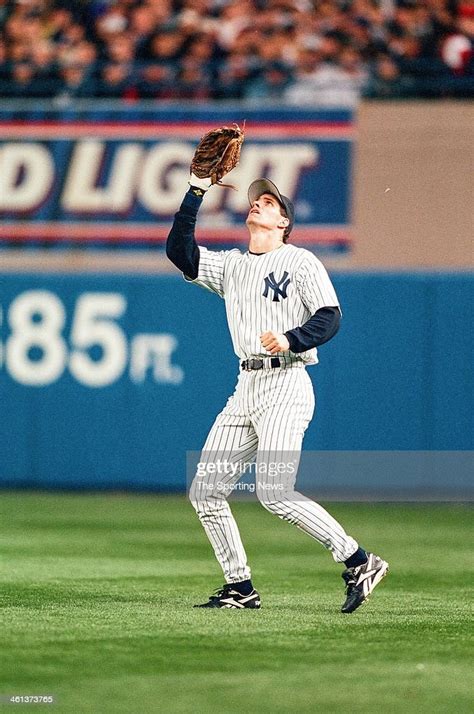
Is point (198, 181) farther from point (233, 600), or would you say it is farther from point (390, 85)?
point (390, 85)

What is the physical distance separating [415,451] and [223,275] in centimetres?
602

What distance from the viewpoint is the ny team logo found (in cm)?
708

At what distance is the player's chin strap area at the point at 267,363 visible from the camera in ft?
23.3

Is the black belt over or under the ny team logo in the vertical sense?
under

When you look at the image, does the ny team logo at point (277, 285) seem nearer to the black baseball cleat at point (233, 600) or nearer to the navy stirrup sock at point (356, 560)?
the navy stirrup sock at point (356, 560)

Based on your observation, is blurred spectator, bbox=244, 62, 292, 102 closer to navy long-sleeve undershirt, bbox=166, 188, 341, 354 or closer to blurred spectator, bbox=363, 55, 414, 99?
blurred spectator, bbox=363, 55, 414, 99

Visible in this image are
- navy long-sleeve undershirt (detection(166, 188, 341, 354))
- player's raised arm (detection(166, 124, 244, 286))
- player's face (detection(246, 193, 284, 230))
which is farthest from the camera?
player's face (detection(246, 193, 284, 230))

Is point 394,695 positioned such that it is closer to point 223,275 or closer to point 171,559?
point 223,275

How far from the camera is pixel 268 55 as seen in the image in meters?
13.8

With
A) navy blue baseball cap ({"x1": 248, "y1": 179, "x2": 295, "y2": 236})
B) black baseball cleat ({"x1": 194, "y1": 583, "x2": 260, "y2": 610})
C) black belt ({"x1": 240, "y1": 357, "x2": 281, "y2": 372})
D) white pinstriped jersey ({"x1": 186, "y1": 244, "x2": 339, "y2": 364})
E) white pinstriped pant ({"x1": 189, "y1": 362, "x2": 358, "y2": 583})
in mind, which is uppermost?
navy blue baseball cap ({"x1": 248, "y1": 179, "x2": 295, "y2": 236})

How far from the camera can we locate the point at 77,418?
1338 centimetres

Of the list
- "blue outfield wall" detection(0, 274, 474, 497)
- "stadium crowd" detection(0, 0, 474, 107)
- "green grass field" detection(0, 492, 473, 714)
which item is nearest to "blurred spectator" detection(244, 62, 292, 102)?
"stadium crowd" detection(0, 0, 474, 107)

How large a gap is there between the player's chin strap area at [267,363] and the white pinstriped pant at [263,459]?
0.02 metres

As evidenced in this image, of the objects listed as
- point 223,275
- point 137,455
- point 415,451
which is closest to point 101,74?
point 137,455
